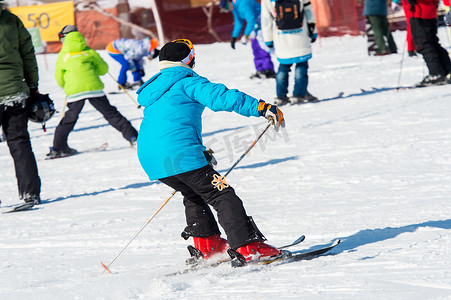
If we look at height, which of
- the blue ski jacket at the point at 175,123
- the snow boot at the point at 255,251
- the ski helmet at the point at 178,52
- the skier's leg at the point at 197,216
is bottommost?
the snow boot at the point at 255,251

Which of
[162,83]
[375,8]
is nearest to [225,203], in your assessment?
[162,83]

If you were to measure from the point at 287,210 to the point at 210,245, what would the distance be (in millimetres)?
1196

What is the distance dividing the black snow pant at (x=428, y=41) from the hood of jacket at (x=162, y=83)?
5987 mm

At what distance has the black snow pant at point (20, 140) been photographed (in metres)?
5.70

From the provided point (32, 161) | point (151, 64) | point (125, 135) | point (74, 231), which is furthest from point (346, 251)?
point (151, 64)

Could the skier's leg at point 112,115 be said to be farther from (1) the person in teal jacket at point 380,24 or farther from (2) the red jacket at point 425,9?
(1) the person in teal jacket at point 380,24

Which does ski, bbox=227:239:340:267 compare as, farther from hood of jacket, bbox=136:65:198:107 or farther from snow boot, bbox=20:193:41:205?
snow boot, bbox=20:193:41:205

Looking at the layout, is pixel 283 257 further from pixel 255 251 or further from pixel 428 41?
pixel 428 41

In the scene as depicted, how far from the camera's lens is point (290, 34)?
944cm

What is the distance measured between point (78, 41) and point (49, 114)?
7.84ft

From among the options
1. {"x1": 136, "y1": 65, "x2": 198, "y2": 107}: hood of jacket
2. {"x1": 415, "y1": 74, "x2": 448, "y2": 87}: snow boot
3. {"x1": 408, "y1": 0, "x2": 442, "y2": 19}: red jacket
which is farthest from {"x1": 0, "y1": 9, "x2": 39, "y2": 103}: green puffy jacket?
{"x1": 415, "y1": 74, "x2": 448, "y2": 87}: snow boot

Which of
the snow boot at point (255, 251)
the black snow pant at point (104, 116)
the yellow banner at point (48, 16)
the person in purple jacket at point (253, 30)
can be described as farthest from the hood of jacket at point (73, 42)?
the yellow banner at point (48, 16)

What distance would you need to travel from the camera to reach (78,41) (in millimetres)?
8219

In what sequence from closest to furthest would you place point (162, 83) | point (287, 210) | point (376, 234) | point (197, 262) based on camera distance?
point (162, 83) → point (197, 262) → point (376, 234) → point (287, 210)
